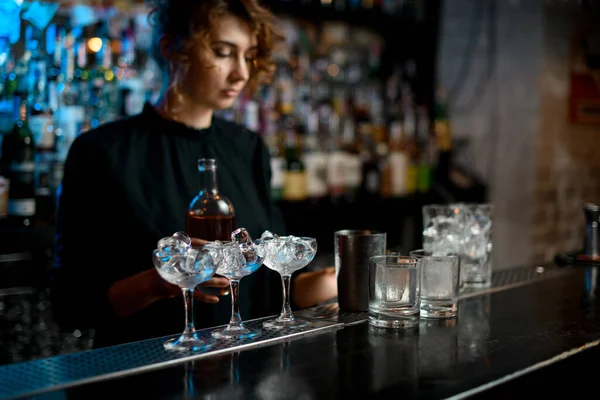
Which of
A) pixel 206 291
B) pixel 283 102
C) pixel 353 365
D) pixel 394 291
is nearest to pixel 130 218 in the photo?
pixel 206 291

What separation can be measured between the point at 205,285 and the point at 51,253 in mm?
1117

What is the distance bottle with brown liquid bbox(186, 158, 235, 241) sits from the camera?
137 centimetres

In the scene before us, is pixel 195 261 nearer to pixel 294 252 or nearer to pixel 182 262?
pixel 182 262

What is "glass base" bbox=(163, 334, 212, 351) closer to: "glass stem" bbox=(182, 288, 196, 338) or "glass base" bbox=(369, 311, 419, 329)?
"glass stem" bbox=(182, 288, 196, 338)

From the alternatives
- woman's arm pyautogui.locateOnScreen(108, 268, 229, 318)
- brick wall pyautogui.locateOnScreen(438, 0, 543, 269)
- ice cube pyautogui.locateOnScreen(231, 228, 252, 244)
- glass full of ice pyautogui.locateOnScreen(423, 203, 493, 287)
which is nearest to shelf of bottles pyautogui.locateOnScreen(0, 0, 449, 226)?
brick wall pyautogui.locateOnScreen(438, 0, 543, 269)

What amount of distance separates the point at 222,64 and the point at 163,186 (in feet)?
1.05

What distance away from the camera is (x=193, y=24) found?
5.47 feet

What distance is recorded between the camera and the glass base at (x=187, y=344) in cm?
107

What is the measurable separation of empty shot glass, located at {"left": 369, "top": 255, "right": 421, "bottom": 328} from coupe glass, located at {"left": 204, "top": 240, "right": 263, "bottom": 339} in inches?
8.1

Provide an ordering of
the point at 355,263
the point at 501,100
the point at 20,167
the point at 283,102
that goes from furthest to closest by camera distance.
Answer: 1. the point at 501,100
2. the point at 283,102
3. the point at 20,167
4. the point at 355,263

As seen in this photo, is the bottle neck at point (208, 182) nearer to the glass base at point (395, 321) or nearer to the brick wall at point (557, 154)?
the glass base at point (395, 321)

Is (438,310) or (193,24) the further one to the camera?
(193,24)

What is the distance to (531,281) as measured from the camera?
174 centimetres

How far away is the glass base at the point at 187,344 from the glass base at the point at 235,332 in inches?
1.6
